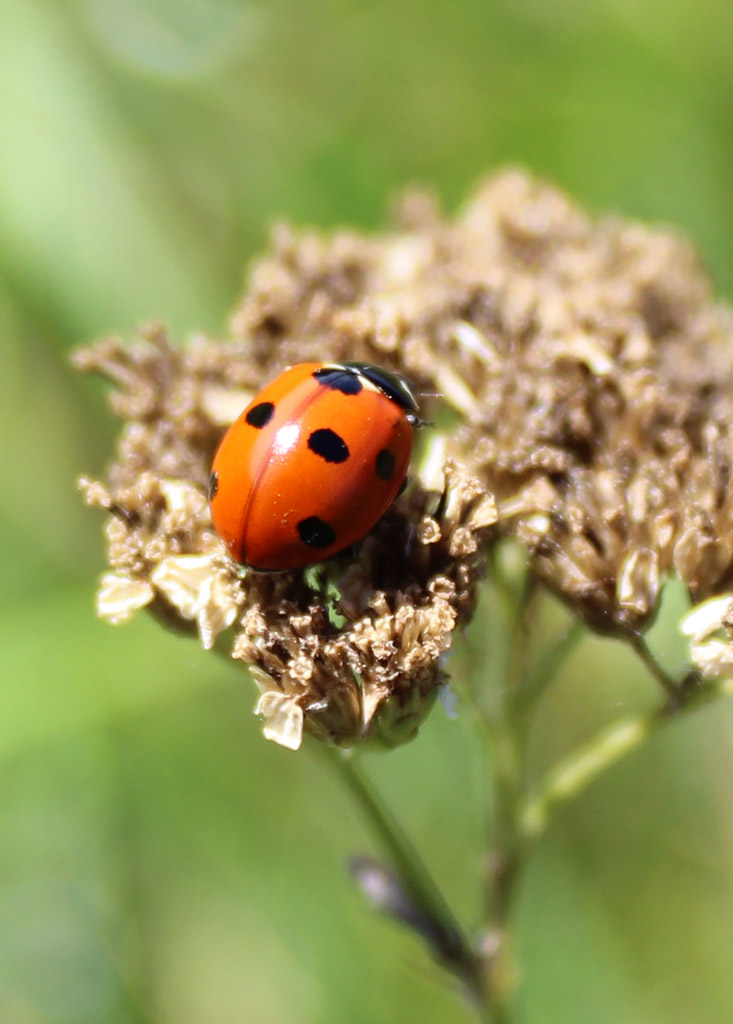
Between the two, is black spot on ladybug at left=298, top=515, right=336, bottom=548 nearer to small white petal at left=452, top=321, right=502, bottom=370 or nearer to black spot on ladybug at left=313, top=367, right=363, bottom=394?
black spot on ladybug at left=313, top=367, right=363, bottom=394

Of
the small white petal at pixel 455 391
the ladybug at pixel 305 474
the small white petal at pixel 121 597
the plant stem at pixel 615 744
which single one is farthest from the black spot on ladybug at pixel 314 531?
the plant stem at pixel 615 744

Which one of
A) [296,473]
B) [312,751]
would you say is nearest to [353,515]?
[296,473]

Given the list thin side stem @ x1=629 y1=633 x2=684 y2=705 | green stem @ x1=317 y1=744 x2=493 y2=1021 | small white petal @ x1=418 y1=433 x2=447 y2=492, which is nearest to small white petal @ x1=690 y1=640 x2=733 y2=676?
thin side stem @ x1=629 y1=633 x2=684 y2=705

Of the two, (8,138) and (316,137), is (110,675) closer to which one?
(8,138)

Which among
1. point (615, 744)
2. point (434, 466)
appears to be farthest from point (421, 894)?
point (434, 466)

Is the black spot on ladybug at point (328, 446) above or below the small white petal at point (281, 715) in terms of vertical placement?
above

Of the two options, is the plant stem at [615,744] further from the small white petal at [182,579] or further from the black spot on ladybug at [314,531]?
the small white petal at [182,579]
